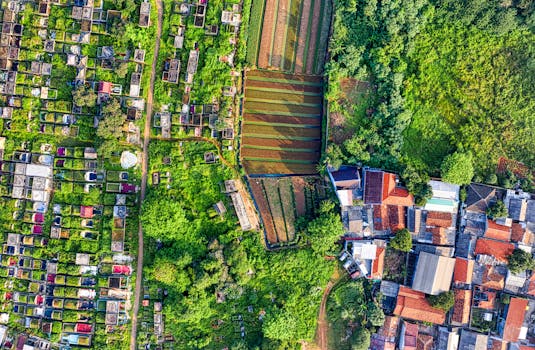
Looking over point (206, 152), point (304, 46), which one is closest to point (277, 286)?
point (206, 152)

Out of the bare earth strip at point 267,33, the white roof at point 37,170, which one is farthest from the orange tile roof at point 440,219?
the white roof at point 37,170

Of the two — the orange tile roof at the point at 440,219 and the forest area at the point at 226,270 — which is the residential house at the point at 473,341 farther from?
the forest area at the point at 226,270

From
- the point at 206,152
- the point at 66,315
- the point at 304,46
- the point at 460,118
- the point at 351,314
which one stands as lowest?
the point at 66,315

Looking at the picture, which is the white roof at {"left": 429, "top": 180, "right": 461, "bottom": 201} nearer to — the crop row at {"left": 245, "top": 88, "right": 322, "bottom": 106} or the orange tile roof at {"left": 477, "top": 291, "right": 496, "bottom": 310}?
the orange tile roof at {"left": 477, "top": 291, "right": 496, "bottom": 310}

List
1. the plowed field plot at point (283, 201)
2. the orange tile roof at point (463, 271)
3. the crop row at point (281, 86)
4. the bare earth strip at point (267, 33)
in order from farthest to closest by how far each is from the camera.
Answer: the crop row at point (281, 86) → the bare earth strip at point (267, 33) → the plowed field plot at point (283, 201) → the orange tile roof at point (463, 271)

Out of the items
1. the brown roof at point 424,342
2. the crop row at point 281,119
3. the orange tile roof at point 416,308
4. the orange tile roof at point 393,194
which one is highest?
the crop row at point 281,119

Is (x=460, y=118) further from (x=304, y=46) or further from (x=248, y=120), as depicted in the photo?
(x=248, y=120)

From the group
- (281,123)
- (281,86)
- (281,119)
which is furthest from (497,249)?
(281,86)
